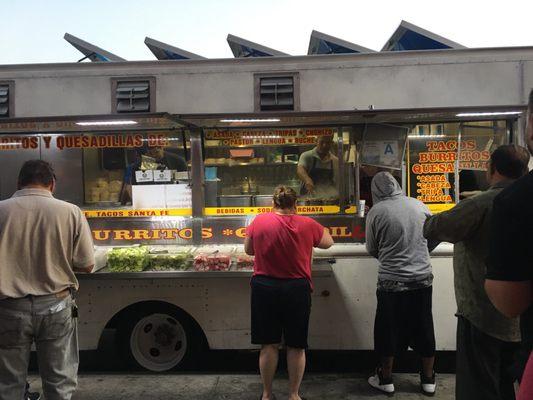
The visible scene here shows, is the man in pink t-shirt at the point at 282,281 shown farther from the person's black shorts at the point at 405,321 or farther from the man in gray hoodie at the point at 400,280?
the person's black shorts at the point at 405,321

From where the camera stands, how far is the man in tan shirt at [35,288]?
2.92 meters

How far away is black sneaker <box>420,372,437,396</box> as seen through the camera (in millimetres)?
3842

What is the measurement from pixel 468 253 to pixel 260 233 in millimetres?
1455

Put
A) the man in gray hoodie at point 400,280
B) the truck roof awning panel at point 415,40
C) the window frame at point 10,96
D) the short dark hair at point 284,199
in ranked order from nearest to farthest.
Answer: the short dark hair at point 284,199 < the man in gray hoodie at point 400,280 < the window frame at point 10,96 < the truck roof awning panel at point 415,40

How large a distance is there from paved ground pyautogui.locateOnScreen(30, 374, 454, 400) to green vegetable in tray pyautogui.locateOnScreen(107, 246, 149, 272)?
1.04 m

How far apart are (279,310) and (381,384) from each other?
1.22 metres

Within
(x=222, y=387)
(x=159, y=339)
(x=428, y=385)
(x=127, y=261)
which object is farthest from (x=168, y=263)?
(x=428, y=385)

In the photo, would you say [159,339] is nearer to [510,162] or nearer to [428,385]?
[428,385]

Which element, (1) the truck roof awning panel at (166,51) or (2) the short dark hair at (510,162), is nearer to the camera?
(2) the short dark hair at (510,162)

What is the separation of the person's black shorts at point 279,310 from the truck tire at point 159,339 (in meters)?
1.13

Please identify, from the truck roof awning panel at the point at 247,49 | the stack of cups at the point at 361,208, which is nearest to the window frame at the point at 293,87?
the truck roof awning panel at the point at 247,49

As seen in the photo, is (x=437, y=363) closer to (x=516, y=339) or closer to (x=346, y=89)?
(x=516, y=339)

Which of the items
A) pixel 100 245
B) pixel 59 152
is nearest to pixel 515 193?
pixel 100 245

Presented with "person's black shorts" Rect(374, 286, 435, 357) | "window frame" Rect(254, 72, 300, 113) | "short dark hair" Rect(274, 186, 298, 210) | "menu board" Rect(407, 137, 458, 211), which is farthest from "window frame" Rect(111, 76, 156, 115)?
"person's black shorts" Rect(374, 286, 435, 357)
